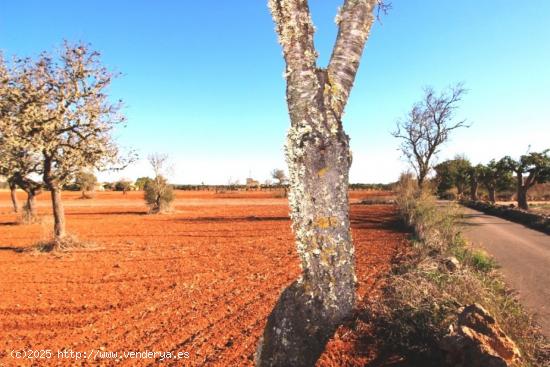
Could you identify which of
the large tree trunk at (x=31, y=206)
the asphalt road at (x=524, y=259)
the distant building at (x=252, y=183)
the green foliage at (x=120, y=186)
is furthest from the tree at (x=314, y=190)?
the distant building at (x=252, y=183)

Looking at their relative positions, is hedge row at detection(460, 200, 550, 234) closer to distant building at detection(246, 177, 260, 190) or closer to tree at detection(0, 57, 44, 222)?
tree at detection(0, 57, 44, 222)

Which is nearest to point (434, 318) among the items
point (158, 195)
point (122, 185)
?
point (158, 195)

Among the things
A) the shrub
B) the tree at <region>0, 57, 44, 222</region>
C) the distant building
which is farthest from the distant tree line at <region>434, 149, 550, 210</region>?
the distant building

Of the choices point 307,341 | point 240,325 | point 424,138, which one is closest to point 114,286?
point 240,325

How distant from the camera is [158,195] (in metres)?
30.8

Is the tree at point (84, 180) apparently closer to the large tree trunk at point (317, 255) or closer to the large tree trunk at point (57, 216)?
the large tree trunk at point (57, 216)

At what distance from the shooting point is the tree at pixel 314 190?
2.40 m

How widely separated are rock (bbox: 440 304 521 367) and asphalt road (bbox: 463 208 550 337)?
1.22m

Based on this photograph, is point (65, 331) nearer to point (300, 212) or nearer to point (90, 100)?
point (300, 212)

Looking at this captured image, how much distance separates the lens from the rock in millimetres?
3058

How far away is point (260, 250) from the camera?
39.6 ft

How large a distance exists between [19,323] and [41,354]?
5.05 feet

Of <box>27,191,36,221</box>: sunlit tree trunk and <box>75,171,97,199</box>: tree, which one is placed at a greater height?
<box>75,171,97,199</box>: tree

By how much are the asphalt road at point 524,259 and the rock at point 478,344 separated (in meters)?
1.22
